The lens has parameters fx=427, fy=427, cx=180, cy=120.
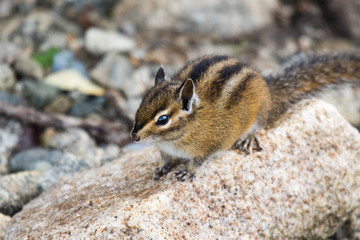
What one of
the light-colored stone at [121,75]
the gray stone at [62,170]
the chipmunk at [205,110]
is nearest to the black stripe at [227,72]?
the chipmunk at [205,110]

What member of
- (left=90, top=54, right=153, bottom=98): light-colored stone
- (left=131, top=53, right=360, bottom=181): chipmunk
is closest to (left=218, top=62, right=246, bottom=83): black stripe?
(left=131, top=53, right=360, bottom=181): chipmunk

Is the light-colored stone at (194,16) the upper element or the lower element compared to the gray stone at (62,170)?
upper

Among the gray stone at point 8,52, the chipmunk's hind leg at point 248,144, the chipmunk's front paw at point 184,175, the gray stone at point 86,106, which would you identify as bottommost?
the gray stone at point 86,106

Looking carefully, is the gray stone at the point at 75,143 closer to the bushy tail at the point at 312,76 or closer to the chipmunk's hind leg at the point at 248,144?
the chipmunk's hind leg at the point at 248,144

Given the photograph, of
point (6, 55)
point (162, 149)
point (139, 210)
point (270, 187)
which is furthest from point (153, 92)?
point (6, 55)

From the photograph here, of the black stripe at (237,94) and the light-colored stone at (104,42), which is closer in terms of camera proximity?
the black stripe at (237,94)

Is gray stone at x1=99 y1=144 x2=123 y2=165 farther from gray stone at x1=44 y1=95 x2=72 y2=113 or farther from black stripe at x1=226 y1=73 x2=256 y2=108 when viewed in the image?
black stripe at x1=226 y1=73 x2=256 y2=108

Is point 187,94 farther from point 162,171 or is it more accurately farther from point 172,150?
point 162,171

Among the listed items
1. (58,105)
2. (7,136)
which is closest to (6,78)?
(58,105)
